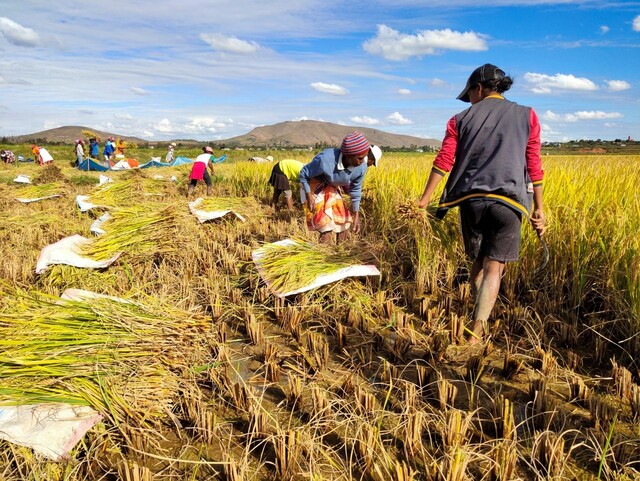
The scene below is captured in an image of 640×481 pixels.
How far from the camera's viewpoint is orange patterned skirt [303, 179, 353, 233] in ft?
11.9

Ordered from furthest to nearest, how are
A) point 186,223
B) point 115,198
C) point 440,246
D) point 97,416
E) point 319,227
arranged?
point 115,198
point 186,223
point 319,227
point 440,246
point 97,416

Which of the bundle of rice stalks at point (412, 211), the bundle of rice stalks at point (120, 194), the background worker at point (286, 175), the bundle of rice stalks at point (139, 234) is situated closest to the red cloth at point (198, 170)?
the bundle of rice stalks at point (120, 194)

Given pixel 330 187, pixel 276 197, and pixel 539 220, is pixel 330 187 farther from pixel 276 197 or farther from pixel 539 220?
pixel 276 197

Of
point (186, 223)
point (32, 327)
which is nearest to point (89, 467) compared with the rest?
point (32, 327)

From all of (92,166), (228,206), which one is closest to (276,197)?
(228,206)

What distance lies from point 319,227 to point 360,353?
1.66 metres

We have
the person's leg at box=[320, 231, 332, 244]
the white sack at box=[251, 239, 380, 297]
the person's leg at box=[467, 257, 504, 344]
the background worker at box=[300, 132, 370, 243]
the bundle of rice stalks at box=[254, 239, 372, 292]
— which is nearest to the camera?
the person's leg at box=[467, 257, 504, 344]

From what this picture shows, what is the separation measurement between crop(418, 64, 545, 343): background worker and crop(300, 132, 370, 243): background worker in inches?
45.1

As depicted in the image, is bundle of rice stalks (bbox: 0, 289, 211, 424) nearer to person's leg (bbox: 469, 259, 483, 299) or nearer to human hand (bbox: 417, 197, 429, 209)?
human hand (bbox: 417, 197, 429, 209)

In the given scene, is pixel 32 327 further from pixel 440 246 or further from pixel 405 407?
pixel 440 246

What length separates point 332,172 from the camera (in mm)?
3467

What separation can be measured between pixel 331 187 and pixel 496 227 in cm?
174

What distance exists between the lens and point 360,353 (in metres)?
2.19

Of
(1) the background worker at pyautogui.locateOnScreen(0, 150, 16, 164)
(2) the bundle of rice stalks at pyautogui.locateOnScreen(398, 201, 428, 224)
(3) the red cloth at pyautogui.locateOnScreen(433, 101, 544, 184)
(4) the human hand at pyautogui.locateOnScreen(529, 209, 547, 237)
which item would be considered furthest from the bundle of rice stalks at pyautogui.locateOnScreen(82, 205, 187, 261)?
(1) the background worker at pyautogui.locateOnScreen(0, 150, 16, 164)
